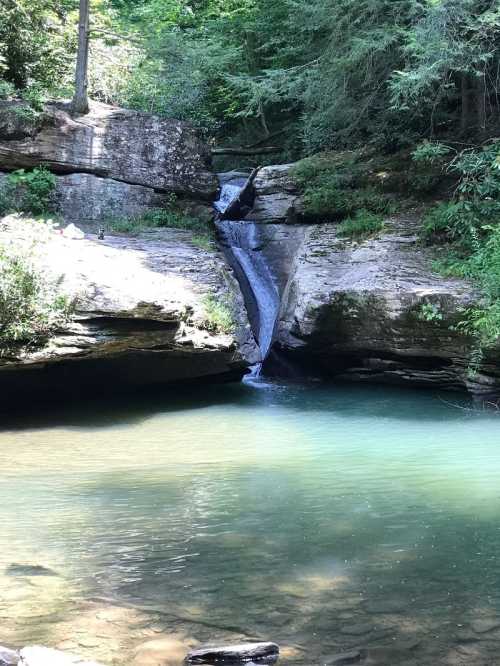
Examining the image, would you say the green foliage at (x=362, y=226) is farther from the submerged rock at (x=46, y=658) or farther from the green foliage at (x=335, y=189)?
the submerged rock at (x=46, y=658)

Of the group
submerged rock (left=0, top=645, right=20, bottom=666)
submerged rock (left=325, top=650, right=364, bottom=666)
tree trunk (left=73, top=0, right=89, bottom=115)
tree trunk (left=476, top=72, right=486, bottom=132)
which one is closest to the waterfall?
tree trunk (left=73, top=0, right=89, bottom=115)

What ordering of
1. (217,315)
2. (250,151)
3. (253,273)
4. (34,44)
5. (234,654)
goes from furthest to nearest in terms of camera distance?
(250,151) → (34,44) → (253,273) → (217,315) → (234,654)

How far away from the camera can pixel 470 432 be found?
356 inches

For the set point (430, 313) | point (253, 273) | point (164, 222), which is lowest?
point (430, 313)

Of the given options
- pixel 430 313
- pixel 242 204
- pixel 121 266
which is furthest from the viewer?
pixel 242 204

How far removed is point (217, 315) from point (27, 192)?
647cm

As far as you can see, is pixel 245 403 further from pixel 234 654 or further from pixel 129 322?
pixel 234 654

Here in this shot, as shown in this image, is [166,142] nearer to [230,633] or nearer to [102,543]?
[102,543]

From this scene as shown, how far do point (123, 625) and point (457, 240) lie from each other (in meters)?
10.5

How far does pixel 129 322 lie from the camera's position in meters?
10.3

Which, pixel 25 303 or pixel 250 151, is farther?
pixel 250 151

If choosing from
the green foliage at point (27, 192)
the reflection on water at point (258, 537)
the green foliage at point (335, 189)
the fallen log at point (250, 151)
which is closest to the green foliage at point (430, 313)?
the reflection on water at point (258, 537)

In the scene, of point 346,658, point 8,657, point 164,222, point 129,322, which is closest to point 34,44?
point 164,222

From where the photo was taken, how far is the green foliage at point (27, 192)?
15020 mm
